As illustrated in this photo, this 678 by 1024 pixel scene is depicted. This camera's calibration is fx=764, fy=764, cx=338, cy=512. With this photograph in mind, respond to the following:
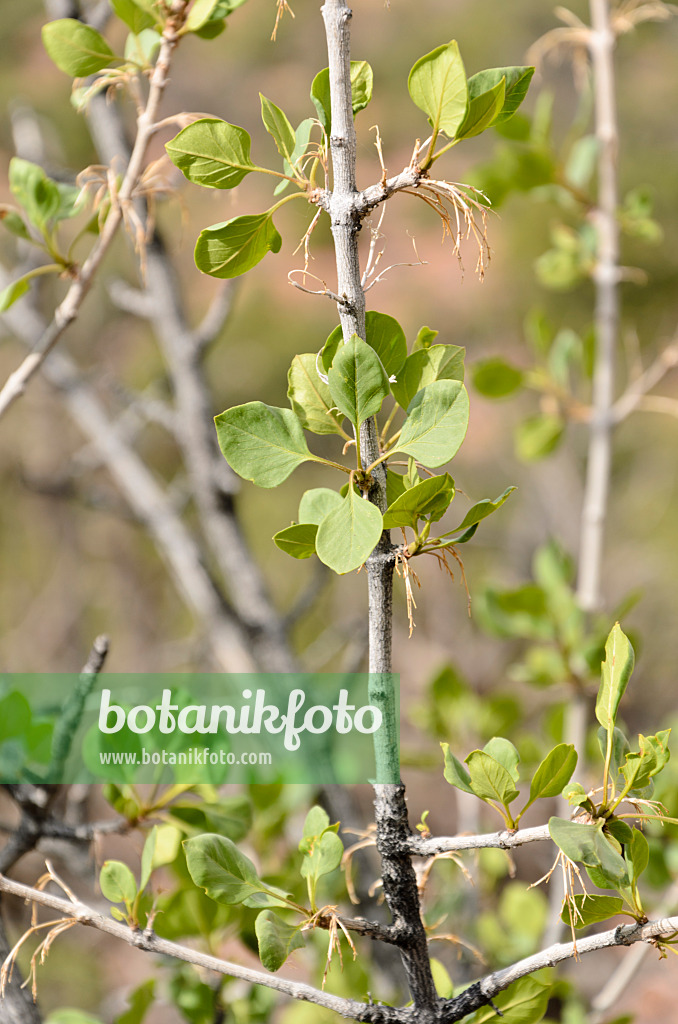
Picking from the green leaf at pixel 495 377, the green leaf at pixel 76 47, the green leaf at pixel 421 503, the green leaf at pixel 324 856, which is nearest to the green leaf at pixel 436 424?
the green leaf at pixel 421 503

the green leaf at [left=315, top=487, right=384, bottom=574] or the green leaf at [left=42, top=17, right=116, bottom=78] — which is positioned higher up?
the green leaf at [left=42, top=17, right=116, bottom=78]

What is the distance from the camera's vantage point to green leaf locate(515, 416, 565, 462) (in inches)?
24.9

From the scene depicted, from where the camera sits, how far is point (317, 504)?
247 mm

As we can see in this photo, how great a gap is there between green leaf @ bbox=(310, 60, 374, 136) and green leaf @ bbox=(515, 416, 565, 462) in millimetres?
420

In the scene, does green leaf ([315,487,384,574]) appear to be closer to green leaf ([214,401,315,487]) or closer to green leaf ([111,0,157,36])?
green leaf ([214,401,315,487])

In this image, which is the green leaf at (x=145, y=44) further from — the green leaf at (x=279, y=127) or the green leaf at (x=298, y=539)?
the green leaf at (x=298, y=539)

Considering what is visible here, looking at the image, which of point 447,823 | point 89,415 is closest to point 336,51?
point 89,415

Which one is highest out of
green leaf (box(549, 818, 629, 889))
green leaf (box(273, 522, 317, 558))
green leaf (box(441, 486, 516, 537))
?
green leaf (box(273, 522, 317, 558))

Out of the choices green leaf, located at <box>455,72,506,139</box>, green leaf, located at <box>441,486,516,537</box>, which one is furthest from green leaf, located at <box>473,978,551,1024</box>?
green leaf, located at <box>455,72,506,139</box>

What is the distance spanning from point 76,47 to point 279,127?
0.15 meters

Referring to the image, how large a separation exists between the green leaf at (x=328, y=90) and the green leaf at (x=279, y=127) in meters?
0.01

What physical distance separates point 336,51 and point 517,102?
6 centimetres

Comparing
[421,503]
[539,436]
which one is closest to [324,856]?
[421,503]

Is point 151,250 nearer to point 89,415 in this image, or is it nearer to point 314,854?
point 89,415
